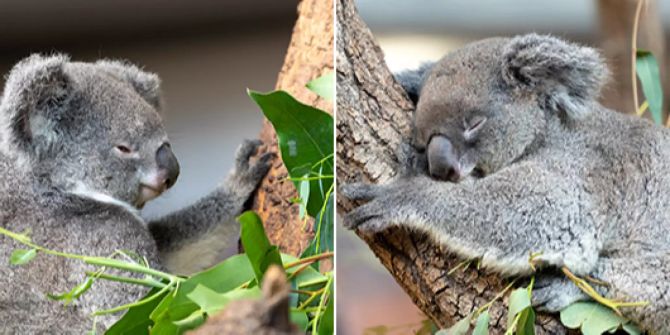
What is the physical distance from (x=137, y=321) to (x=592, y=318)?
3.01 ft

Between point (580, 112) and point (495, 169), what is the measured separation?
0.79ft

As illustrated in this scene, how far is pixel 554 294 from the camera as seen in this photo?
4.27 ft

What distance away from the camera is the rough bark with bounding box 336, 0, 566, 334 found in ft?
4.22

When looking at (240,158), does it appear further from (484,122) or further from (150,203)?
(484,122)

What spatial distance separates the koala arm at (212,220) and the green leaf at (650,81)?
1065 mm

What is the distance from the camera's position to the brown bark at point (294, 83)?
2.19 meters

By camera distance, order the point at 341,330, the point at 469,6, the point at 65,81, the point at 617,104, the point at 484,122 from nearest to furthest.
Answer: the point at 341,330 → the point at 469,6 → the point at 484,122 → the point at 65,81 → the point at 617,104

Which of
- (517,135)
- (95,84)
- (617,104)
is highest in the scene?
(95,84)

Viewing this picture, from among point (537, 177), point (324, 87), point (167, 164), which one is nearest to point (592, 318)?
point (537, 177)

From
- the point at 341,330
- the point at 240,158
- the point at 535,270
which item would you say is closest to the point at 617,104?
the point at 535,270

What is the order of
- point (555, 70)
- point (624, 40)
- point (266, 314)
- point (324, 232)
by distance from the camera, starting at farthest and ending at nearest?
point (624, 40) → point (324, 232) → point (555, 70) → point (266, 314)

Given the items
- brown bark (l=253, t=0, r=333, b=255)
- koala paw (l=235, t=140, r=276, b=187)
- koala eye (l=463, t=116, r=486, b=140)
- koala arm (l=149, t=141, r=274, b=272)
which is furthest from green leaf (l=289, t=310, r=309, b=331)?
koala paw (l=235, t=140, r=276, b=187)

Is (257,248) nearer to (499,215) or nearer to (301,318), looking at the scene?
(301,318)

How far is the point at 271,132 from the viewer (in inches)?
89.8
